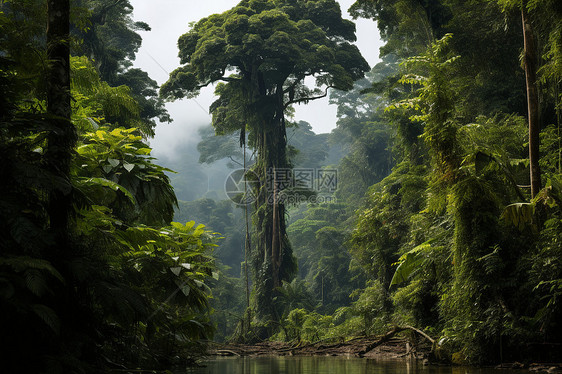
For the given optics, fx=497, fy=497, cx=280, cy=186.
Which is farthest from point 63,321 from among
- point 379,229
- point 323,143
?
point 323,143

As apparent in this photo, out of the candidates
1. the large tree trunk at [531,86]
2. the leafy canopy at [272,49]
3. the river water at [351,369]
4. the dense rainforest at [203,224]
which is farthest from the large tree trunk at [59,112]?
the leafy canopy at [272,49]

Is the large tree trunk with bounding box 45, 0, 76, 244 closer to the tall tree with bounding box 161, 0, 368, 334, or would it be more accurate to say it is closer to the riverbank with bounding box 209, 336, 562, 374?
the riverbank with bounding box 209, 336, 562, 374

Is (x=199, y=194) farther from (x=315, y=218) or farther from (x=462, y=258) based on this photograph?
(x=462, y=258)

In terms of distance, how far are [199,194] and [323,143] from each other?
134ft

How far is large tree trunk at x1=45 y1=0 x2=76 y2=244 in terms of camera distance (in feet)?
11.5

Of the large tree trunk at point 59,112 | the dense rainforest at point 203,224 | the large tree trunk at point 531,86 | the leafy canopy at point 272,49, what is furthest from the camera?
the leafy canopy at point 272,49

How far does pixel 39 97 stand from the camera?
406 cm

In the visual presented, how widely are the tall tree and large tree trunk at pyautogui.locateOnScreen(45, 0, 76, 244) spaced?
18883mm

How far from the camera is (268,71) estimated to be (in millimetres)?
25219

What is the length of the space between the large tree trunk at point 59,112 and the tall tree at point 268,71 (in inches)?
743

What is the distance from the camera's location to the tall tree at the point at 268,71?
2306 cm

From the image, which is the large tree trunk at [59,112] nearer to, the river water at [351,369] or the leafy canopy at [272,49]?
the river water at [351,369]

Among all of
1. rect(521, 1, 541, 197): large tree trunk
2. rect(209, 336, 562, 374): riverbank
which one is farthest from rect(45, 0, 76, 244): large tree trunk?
rect(521, 1, 541, 197): large tree trunk

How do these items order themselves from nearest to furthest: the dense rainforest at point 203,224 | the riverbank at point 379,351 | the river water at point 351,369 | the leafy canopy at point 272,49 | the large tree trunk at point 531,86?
the dense rainforest at point 203,224 < the riverbank at point 379,351 < the river water at point 351,369 < the large tree trunk at point 531,86 < the leafy canopy at point 272,49
